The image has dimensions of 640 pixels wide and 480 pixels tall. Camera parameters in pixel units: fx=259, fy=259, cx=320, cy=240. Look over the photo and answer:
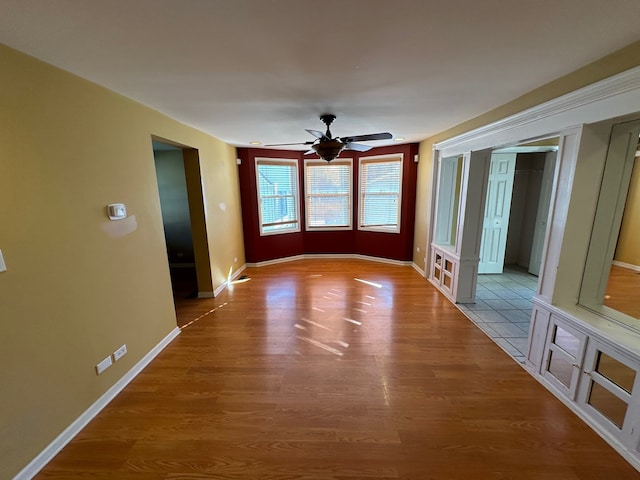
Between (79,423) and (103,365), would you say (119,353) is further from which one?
(79,423)

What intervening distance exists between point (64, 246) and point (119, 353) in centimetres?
103

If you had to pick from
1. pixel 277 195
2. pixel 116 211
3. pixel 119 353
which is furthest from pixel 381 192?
pixel 119 353

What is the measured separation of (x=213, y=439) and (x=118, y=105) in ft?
8.91

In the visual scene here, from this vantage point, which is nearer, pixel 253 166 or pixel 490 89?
pixel 490 89

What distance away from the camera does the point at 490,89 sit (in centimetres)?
221

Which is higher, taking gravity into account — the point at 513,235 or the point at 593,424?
the point at 513,235

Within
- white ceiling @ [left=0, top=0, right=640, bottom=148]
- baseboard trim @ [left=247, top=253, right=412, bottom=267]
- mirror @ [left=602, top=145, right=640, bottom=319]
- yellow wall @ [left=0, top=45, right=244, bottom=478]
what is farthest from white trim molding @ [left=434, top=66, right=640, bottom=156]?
yellow wall @ [left=0, top=45, right=244, bottom=478]

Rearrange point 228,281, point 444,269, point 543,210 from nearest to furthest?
1. point 444,269
2. point 543,210
3. point 228,281

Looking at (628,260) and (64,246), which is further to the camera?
(628,260)

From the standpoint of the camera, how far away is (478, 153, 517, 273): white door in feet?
14.6

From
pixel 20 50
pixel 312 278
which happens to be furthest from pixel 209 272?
pixel 20 50

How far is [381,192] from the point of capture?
5590mm

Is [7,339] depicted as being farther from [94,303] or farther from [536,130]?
[536,130]

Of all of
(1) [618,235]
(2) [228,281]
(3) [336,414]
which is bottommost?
(3) [336,414]
